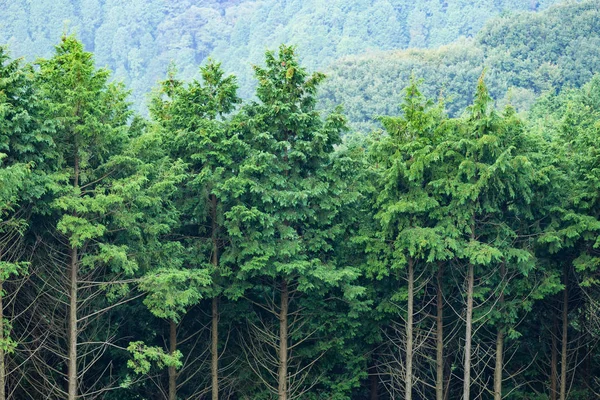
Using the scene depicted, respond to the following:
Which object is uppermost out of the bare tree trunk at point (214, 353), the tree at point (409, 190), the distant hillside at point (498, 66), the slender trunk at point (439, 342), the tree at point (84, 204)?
the tree at point (84, 204)

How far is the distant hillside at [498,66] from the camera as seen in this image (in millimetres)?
82500

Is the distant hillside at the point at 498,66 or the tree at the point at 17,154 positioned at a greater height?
the tree at the point at 17,154

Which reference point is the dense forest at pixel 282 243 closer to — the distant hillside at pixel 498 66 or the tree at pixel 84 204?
the tree at pixel 84 204

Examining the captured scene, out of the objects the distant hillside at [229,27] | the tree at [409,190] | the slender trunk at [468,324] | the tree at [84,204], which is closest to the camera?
the tree at [84,204]

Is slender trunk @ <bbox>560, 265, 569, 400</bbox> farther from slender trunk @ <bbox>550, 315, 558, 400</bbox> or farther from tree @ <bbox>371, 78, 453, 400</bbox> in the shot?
tree @ <bbox>371, 78, 453, 400</bbox>

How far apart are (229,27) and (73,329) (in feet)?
531

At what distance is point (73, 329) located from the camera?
17141 millimetres

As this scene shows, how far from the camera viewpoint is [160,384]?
20.8 m

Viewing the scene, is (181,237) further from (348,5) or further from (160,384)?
(348,5)

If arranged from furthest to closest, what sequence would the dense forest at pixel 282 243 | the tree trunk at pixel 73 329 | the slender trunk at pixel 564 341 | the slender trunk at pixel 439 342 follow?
the slender trunk at pixel 564 341 < the slender trunk at pixel 439 342 < the dense forest at pixel 282 243 < the tree trunk at pixel 73 329

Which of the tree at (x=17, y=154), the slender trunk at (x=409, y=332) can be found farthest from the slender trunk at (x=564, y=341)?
the tree at (x=17, y=154)

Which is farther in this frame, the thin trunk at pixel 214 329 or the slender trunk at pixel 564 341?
the slender trunk at pixel 564 341

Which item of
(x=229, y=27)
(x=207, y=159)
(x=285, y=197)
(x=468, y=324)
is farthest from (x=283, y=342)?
(x=229, y=27)

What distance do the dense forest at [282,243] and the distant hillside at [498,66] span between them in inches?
2197
